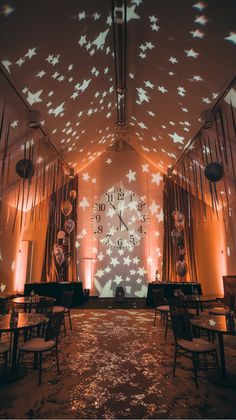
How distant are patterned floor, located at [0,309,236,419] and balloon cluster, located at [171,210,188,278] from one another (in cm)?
405

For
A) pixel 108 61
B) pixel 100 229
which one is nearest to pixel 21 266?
pixel 100 229

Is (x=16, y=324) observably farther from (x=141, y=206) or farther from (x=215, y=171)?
(x=141, y=206)

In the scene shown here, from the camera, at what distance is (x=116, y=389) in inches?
97.8

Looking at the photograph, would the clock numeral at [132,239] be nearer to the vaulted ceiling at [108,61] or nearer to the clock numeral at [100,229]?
the clock numeral at [100,229]

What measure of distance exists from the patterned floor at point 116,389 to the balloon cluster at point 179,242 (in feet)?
13.3

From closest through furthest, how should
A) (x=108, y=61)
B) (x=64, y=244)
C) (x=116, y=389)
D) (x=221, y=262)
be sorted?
(x=116, y=389) < (x=108, y=61) < (x=221, y=262) < (x=64, y=244)

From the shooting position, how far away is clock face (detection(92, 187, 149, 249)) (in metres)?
9.05

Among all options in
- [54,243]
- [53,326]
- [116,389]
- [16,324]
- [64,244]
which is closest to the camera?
[116,389]

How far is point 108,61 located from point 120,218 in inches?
218

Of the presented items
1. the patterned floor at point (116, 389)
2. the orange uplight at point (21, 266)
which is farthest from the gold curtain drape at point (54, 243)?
the patterned floor at point (116, 389)

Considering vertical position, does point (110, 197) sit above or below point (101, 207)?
above

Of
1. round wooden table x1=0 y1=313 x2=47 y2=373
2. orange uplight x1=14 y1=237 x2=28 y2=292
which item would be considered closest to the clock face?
orange uplight x1=14 y1=237 x2=28 y2=292

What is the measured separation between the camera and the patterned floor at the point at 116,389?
211cm

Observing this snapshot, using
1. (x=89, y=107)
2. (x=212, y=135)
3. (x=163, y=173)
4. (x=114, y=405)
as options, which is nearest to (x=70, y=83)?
(x=89, y=107)
